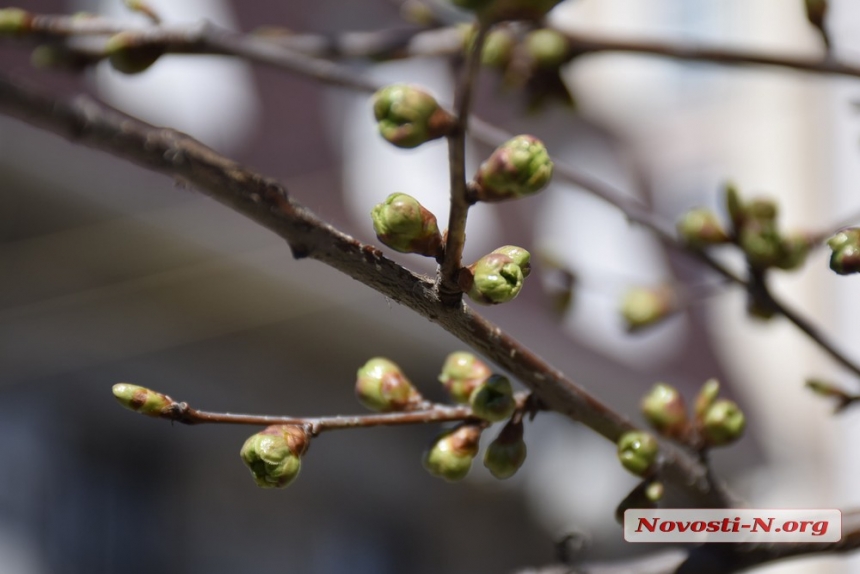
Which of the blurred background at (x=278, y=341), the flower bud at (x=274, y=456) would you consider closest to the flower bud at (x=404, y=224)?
the flower bud at (x=274, y=456)

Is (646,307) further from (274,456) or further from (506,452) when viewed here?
(274,456)

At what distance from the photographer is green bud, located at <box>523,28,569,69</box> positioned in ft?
2.79

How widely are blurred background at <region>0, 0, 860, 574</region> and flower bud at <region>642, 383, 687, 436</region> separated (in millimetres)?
1090

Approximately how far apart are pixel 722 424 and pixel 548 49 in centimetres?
40

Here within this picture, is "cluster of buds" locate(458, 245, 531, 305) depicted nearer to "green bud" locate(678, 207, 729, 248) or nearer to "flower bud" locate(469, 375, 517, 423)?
"flower bud" locate(469, 375, 517, 423)

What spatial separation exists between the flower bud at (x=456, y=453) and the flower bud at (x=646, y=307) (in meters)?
0.43

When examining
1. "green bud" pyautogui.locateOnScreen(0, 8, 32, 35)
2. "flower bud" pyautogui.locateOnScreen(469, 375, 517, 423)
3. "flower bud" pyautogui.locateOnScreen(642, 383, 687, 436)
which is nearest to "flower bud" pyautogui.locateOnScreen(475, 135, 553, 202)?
"flower bud" pyautogui.locateOnScreen(469, 375, 517, 423)

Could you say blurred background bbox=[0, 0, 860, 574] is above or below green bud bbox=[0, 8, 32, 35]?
above

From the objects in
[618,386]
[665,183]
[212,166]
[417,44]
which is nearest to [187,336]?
[618,386]

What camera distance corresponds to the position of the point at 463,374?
56cm

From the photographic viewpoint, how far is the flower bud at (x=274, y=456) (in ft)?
1.56

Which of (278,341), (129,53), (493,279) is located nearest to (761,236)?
Answer: (493,279)

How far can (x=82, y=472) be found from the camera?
3330mm

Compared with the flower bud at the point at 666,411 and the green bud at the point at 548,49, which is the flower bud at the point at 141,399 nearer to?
the flower bud at the point at 666,411
